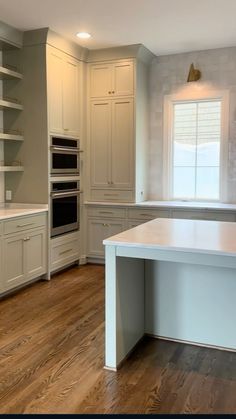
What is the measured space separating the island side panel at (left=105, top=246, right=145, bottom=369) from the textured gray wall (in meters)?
2.74

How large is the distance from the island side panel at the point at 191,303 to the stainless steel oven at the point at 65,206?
1.99 metres

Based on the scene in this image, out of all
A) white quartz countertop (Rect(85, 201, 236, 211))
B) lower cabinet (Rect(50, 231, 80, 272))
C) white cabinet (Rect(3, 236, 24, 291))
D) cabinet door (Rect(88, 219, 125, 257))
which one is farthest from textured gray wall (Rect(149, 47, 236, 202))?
white cabinet (Rect(3, 236, 24, 291))

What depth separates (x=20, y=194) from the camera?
4.65 meters

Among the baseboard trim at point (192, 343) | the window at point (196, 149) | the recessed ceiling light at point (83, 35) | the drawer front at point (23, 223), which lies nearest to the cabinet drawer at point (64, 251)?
the drawer front at point (23, 223)

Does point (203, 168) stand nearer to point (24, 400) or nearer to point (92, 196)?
point (92, 196)

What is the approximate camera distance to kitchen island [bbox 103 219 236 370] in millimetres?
2404

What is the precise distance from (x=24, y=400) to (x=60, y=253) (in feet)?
8.71

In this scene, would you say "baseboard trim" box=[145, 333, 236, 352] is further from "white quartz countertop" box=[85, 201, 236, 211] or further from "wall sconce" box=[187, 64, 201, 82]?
"wall sconce" box=[187, 64, 201, 82]

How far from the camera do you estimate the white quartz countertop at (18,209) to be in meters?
3.88

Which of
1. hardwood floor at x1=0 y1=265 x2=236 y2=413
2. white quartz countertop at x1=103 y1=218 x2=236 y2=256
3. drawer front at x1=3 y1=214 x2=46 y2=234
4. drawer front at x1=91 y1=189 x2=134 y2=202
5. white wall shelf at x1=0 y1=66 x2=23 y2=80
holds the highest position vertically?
white wall shelf at x1=0 y1=66 x2=23 y2=80

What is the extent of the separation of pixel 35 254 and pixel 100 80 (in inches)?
94.2

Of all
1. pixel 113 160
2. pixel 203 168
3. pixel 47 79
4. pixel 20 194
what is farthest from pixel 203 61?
pixel 20 194

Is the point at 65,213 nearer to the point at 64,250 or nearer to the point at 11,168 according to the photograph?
the point at 64,250

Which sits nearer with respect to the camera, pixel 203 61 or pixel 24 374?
pixel 24 374
